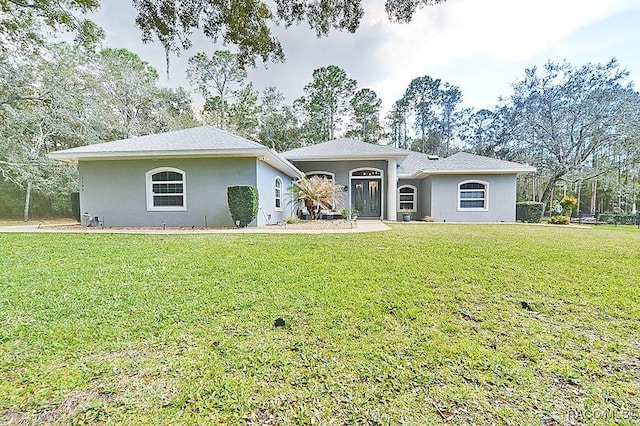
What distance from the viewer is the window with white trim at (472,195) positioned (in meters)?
16.2

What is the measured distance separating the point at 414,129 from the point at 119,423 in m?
39.6

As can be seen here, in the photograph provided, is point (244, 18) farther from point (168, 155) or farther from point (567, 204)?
point (567, 204)

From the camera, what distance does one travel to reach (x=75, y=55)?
18547 mm

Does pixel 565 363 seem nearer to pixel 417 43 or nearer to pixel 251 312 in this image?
pixel 251 312

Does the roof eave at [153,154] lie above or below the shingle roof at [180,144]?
below

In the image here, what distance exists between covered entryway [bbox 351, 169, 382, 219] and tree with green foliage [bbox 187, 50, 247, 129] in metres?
18.2

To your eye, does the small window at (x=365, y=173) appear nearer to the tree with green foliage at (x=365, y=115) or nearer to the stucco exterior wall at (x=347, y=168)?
the stucco exterior wall at (x=347, y=168)

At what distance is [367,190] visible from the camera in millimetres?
16812

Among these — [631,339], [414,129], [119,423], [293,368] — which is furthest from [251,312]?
[414,129]

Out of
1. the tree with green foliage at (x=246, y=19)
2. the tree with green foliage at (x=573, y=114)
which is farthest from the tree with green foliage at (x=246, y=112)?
the tree with green foliage at (x=246, y=19)

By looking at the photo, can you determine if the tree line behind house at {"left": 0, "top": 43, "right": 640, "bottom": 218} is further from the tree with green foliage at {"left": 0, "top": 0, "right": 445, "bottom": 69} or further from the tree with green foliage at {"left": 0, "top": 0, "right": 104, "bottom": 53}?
the tree with green foliage at {"left": 0, "top": 0, "right": 445, "bottom": 69}

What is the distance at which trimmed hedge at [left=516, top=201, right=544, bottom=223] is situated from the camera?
1617cm

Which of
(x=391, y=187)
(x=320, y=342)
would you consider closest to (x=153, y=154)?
(x=320, y=342)

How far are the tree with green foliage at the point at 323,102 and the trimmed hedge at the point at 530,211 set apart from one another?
19557 millimetres
